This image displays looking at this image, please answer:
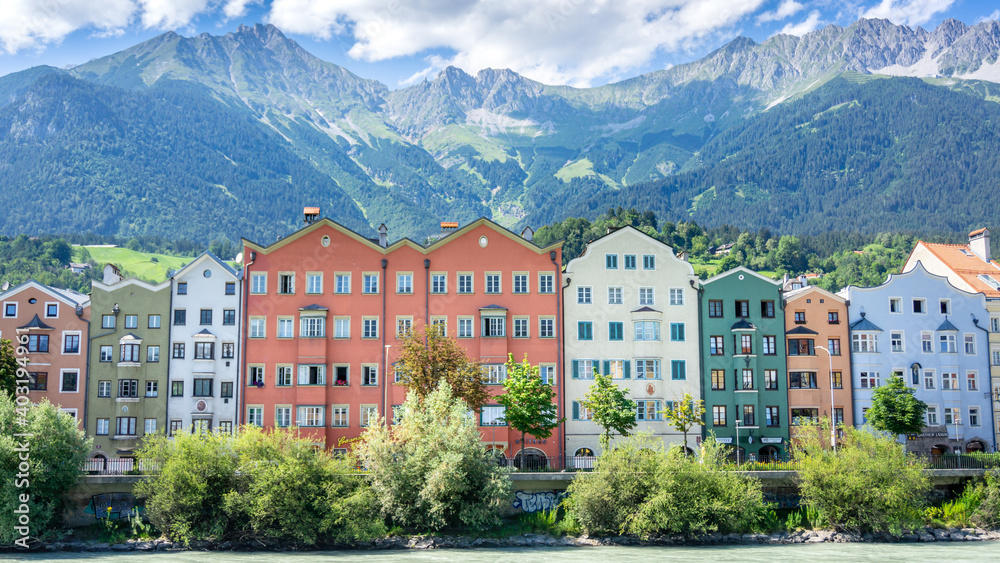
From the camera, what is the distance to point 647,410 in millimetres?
69188

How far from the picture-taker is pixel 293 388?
67.4 m

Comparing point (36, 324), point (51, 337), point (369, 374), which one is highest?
point (36, 324)

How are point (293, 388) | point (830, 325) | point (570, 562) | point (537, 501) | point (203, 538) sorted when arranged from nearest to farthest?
point (570, 562) < point (203, 538) < point (537, 501) < point (293, 388) < point (830, 325)

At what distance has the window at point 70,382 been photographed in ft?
224

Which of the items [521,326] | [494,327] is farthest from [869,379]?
[494,327]

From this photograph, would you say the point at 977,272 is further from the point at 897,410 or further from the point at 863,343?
the point at 897,410

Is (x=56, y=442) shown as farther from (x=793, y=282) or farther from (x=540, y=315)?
(x=793, y=282)

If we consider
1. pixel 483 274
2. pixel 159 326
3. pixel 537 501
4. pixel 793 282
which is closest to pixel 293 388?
pixel 159 326

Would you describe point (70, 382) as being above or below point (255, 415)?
above

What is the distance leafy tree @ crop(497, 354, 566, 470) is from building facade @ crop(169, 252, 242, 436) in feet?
73.8

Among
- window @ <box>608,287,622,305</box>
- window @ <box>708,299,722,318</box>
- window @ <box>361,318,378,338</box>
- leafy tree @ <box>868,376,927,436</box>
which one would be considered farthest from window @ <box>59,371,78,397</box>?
leafy tree @ <box>868,376,927,436</box>

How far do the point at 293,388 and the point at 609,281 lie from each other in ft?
88.5

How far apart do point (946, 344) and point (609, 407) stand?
111 ft

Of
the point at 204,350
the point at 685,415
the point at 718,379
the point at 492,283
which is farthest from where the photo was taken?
the point at 718,379
